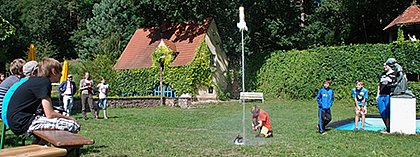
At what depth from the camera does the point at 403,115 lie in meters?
12.0

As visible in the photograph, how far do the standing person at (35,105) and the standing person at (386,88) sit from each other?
945 cm

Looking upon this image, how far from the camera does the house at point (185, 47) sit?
105 feet

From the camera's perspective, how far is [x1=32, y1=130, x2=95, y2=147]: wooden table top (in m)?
5.13

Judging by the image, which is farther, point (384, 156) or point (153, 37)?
point (153, 37)

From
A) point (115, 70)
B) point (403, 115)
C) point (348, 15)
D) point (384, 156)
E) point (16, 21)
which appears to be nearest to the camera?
point (384, 156)

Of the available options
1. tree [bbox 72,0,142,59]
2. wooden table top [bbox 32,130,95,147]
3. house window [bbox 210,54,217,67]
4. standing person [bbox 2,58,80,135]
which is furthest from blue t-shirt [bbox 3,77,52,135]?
tree [bbox 72,0,142,59]

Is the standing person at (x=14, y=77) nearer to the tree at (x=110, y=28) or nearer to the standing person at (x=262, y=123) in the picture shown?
the standing person at (x=262, y=123)

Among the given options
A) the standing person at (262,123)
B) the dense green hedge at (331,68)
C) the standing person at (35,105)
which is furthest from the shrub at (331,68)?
the standing person at (35,105)

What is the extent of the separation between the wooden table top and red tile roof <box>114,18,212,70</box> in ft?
82.9

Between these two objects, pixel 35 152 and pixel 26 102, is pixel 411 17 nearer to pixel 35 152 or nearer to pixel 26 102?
pixel 26 102

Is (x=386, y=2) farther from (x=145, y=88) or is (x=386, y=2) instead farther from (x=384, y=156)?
(x=384, y=156)

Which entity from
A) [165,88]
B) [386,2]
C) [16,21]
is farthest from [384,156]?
[16,21]

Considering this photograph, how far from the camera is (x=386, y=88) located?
12805 mm

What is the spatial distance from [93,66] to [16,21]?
1252 inches
